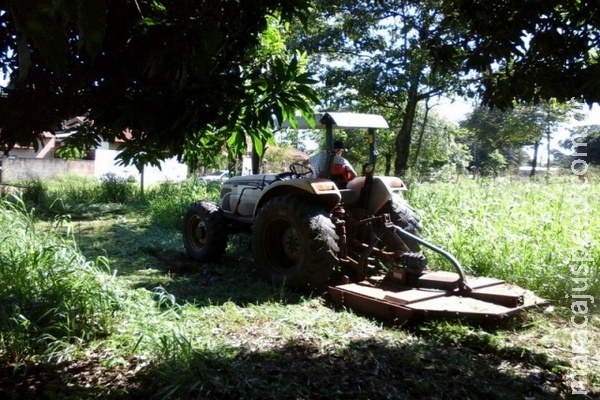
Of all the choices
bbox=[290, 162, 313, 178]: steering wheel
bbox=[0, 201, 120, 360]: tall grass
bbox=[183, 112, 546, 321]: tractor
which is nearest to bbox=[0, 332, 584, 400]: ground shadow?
bbox=[0, 201, 120, 360]: tall grass

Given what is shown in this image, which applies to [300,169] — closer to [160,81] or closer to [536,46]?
[536,46]

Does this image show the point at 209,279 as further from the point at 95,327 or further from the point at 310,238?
the point at 95,327

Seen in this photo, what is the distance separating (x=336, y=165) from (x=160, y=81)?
3.76 metres

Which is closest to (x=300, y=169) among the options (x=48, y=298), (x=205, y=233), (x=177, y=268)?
(x=205, y=233)

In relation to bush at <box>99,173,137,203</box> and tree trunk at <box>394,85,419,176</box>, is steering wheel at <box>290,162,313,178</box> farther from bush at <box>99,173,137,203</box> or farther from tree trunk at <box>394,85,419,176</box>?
bush at <box>99,173,137,203</box>

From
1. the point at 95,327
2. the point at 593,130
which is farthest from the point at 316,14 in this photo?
the point at 95,327

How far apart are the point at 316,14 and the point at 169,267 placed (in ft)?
26.9

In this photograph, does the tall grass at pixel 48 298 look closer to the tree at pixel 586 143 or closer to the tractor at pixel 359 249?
the tractor at pixel 359 249

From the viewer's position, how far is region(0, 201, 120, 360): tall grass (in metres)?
3.37

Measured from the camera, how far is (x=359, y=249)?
5832 millimetres

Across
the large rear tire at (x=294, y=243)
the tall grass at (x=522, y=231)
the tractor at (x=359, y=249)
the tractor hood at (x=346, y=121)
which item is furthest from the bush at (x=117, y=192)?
the tractor hood at (x=346, y=121)

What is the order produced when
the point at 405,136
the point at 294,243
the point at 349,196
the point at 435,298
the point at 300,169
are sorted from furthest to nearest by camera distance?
the point at 405,136 → the point at 300,169 → the point at 349,196 → the point at 294,243 → the point at 435,298

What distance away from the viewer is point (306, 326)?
4.14 m

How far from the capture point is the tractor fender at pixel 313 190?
5.39m
